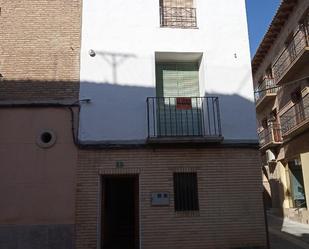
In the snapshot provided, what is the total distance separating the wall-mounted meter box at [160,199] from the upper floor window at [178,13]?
4530 mm

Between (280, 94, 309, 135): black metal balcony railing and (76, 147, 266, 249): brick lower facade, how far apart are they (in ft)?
21.9

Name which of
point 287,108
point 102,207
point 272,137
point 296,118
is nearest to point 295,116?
point 296,118

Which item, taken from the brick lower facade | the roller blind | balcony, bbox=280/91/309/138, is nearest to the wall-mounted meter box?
the brick lower facade

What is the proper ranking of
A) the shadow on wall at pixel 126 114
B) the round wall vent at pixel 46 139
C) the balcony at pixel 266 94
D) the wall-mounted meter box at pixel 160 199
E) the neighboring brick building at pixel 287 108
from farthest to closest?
the balcony at pixel 266 94 < the neighboring brick building at pixel 287 108 < the shadow on wall at pixel 126 114 < the round wall vent at pixel 46 139 < the wall-mounted meter box at pixel 160 199

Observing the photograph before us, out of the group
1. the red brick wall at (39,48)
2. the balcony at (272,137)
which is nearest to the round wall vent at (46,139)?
the red brick wall at (39,48)

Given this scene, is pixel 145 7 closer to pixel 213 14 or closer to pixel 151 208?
pixel 213 14

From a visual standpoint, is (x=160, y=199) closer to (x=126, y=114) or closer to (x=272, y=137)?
(x=126, y=114)

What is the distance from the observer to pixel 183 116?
927 cm

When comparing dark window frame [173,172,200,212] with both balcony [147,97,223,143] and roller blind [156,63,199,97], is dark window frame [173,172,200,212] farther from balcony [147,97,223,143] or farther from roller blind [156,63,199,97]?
roller blind [156,63,199,97]

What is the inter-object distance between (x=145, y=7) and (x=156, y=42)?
1.09 m

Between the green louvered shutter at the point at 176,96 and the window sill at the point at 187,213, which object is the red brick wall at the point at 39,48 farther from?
the window sill at the point at 187,213

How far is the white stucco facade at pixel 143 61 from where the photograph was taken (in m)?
8.75

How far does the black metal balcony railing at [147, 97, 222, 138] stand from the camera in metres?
8.90

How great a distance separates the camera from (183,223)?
8211 millimetres
